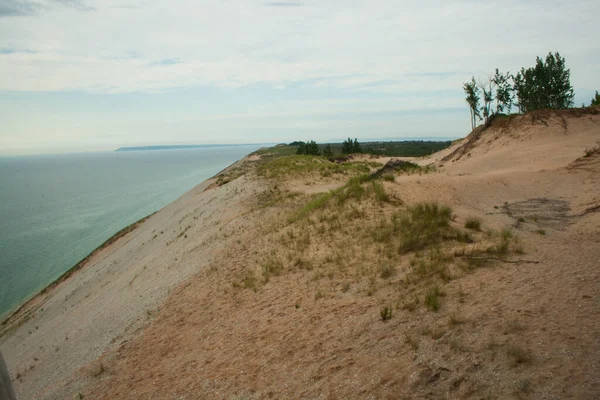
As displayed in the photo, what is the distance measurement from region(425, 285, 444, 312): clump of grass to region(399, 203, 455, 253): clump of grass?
2460 millimetres

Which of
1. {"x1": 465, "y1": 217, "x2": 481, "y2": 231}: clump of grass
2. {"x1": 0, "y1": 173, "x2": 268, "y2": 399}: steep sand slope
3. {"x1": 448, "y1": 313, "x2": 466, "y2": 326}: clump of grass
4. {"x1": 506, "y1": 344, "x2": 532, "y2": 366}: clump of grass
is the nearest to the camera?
{"x1": 506, "y1": 344, "x2": 532, "y2": 366}: clump of grass

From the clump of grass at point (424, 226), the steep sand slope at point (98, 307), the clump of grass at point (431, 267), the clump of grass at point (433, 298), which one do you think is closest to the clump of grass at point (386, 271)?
the clump of grass at point (431, 267)

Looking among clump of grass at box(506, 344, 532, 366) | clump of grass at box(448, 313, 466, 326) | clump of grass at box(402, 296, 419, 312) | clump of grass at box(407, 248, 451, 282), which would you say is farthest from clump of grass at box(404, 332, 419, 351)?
clump of grass at box(407, 248, 451, 282)

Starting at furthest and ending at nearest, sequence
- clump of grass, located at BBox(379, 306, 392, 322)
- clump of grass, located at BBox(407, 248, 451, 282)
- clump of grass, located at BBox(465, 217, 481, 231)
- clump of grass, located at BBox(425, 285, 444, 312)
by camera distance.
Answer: clump of grass, located at BBox(465, 217, 481, 231) → clump of grass, located at BBox(407, 248, 451, 282) → clump of grass, located at BBox(379, 306, 392, 322) → clump of grass, located at BBox(425, 285, 444, 312)

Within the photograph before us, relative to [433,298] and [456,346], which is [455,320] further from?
[433,298]

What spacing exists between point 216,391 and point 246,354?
2.95 feet

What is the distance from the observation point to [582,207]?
12.3 meters

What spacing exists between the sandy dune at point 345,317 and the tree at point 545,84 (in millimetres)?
33891

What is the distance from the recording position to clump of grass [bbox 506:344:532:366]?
4395 mm

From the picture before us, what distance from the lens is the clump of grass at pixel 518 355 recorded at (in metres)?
4.39

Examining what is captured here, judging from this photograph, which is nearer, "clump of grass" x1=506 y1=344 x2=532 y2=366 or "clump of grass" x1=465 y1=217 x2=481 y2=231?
"clump of grass" x1=506 y1=344 x2=532 y2=366

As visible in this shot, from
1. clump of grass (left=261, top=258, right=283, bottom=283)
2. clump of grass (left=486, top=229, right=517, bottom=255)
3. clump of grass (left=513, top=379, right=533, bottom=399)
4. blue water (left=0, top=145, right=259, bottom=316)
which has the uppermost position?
clump of grass (left=486, top=229, right=517, bottom=255)

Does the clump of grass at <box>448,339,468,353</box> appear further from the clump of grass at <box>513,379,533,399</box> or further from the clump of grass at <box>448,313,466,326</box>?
the clump of grass at <box>513,379,533,399</box>

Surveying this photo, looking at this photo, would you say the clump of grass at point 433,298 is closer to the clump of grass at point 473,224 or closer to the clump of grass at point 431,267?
the clump of grass at point 431,267
